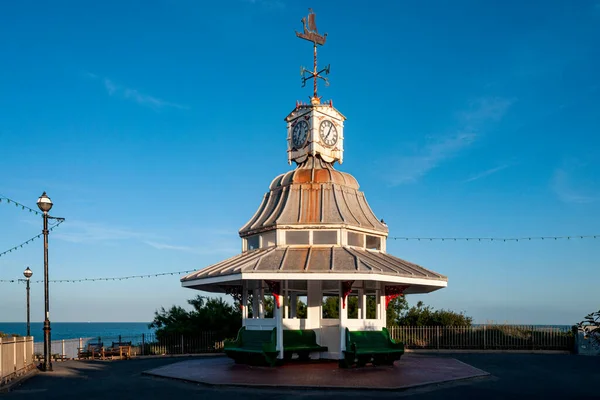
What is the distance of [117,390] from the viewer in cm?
1628

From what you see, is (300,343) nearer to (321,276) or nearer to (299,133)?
(321,276)

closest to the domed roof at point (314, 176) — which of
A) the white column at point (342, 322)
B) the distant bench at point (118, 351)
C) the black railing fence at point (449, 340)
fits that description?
the white column at point (342, 322)

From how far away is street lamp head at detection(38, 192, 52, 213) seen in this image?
22844mm

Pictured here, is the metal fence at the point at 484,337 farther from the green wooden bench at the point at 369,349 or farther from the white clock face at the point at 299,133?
the white clock face at the point at 299,133

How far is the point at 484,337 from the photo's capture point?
31.6 meters

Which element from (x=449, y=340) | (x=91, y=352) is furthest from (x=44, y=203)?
(x=449, y=340)

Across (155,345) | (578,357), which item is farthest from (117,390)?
(578,357)

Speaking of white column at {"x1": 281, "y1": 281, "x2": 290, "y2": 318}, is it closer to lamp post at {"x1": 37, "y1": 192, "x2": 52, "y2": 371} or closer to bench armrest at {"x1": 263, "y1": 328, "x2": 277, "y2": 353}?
bench armrest at {"x1": 263, "y1": 328, "x2": 277, "y2": 353}

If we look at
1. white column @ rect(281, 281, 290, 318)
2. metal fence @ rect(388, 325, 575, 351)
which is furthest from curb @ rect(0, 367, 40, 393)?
metal fence @ rect(388, 325, 575, 351)

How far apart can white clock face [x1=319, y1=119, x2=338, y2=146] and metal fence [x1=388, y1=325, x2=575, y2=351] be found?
11741 mm

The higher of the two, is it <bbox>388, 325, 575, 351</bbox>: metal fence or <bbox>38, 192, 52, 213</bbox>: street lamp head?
<bbox>38, 192, 52, 213</bbox>: street lamp head

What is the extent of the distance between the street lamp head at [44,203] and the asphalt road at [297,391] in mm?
6117

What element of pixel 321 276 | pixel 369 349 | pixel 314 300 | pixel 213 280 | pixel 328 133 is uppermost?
pixel 328 133

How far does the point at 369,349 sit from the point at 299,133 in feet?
33.5
